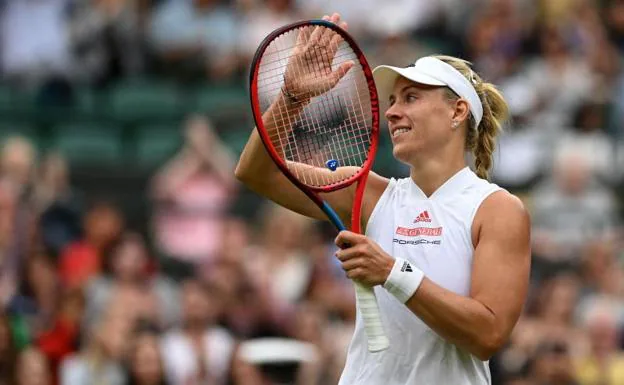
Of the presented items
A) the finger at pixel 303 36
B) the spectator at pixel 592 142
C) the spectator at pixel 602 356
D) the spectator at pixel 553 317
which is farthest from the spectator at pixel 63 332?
the finger at pixel 303 36

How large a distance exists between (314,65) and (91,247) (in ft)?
18.7

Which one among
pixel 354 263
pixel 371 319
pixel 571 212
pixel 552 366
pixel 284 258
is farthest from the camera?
pixel 571 212

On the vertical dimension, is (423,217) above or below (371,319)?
above

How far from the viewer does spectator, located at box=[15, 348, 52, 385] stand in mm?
8180

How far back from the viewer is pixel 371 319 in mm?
4375

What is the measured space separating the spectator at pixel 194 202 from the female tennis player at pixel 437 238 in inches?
228

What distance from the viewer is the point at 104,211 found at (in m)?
10.3


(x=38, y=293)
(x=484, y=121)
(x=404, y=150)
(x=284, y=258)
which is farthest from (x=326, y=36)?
(x=38, y=293)

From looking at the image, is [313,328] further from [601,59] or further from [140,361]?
[601,59]

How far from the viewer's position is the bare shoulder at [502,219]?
14.6 ft

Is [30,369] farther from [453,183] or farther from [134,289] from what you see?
[453,183]

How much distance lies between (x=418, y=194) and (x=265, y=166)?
0.52 m

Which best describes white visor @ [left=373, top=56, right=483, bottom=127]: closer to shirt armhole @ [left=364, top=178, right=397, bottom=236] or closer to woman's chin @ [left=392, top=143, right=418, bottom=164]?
woman's chin @ [left=392, top=143, right=418, bottom=164]

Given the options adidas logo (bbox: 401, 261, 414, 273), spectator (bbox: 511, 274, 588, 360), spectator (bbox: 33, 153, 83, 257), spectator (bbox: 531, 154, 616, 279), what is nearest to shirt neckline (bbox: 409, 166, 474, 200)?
adidas logo (bbox: 401, 261, 414, 273)
